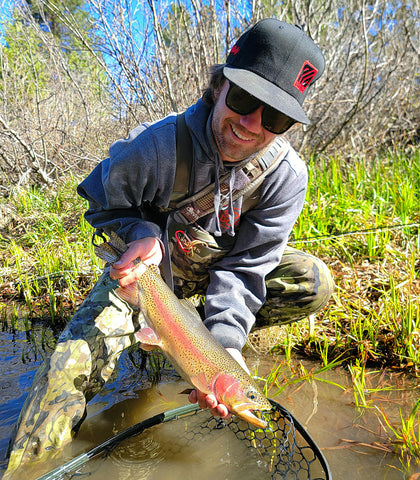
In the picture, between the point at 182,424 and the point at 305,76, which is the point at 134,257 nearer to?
the point at 182,424

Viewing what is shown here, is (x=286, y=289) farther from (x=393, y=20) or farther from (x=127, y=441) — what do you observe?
(x=393, y=20)

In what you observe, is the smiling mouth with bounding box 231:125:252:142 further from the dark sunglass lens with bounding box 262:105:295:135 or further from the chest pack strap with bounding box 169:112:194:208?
the chest pack strap with bounding box 169:112:194:208

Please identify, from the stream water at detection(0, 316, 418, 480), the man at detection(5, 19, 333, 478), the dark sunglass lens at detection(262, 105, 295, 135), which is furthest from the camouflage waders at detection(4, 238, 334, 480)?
the dark sunglass lens at detection(262, 105, 295, 135)

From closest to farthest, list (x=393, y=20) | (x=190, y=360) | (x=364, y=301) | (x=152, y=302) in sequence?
(x=190, y=360)
(x=152, y=302)
(x=364, y=301)
(x=393, y=20)

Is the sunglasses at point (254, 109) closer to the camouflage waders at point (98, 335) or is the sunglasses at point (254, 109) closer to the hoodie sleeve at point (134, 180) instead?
the hoodie sleeve at point (134, 180)

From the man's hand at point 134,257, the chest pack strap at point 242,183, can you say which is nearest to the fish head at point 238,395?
the man's hand at point 134,257

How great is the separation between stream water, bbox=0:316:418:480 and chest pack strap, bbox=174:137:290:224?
1212 mm

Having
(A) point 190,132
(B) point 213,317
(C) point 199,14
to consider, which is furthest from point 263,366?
(C) point 199,14

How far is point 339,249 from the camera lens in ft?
14.7

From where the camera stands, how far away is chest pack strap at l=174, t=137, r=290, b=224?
8.91ft

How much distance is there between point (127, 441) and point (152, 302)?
0.84m

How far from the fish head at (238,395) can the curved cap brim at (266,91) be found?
1.33 m

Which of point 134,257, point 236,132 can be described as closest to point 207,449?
point 134,257

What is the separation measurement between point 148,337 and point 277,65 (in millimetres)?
1568
